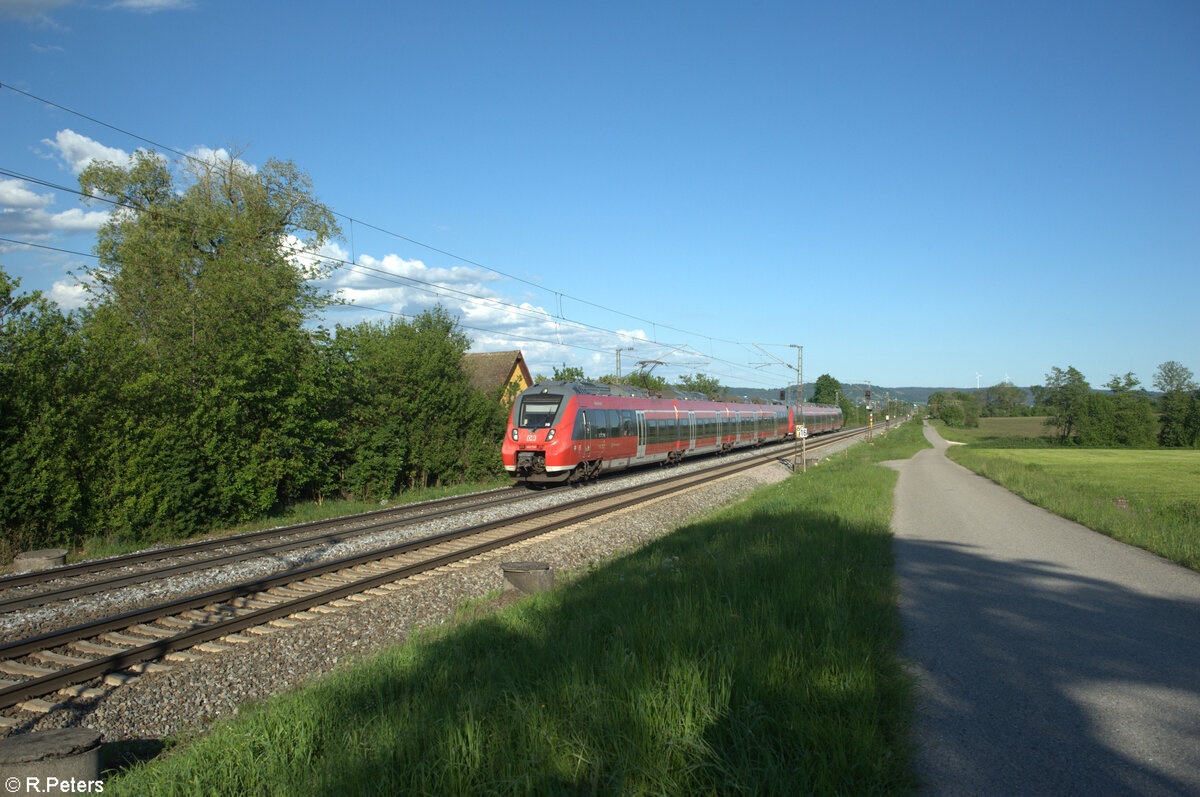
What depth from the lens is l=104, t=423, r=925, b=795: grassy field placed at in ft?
11.5

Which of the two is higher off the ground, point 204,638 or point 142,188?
point 142,188

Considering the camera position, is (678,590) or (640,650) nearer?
(640,650)

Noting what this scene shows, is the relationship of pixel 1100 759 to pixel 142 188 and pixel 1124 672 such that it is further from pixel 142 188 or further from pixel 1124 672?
pixel 142 188

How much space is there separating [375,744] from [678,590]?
154 inches

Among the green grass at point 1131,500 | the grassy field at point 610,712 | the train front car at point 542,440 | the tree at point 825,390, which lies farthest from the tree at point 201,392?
the tree at point 825,390

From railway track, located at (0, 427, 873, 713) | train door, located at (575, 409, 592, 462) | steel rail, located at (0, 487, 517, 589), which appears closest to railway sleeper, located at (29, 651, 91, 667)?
railway track, located at (0, 427, 873, 713)

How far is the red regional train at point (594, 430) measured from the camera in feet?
70.2

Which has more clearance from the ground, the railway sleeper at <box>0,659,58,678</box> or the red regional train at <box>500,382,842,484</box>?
the red regional train at <box>500,382,842,484</box>

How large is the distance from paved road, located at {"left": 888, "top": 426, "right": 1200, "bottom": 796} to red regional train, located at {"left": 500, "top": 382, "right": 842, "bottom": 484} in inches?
475

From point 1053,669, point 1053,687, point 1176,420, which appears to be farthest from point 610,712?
point 1176,420

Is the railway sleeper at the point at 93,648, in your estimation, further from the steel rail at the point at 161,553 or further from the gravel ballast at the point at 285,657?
the steel rail at the point at 161,553

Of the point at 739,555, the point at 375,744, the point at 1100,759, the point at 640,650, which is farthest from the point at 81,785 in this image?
the point at 739,555

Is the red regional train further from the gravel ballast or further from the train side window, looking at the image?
the gravel ballast

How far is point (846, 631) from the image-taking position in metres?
5.42
